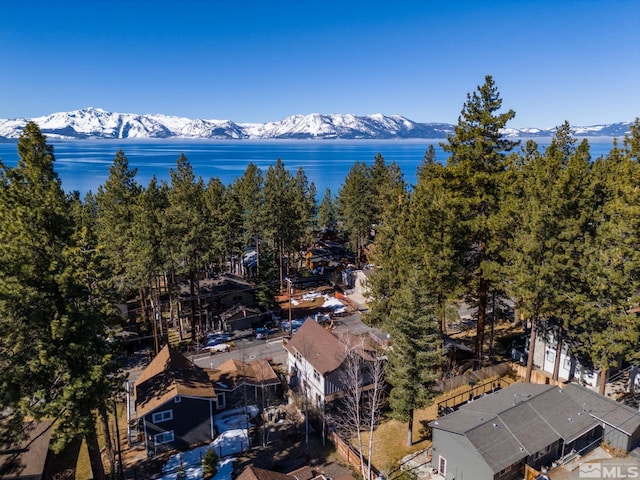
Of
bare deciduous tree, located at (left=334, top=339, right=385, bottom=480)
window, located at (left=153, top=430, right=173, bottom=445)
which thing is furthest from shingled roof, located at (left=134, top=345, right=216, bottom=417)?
bare deciduous tree, located at (left=334, top=339, right=385, bottom=480)

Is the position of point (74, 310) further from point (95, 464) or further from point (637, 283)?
point (637, 283)

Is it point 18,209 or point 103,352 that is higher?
point 18,209

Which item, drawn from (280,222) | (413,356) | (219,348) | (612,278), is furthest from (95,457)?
(280,222)

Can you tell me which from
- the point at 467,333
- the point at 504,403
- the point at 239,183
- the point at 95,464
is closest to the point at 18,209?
the point at 95,464

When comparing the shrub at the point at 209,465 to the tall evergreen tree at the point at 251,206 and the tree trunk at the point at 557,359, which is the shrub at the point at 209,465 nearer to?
the tree trunk at the point at 557,359

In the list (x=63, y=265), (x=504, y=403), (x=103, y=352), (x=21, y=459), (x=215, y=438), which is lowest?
(x=215, y=438)

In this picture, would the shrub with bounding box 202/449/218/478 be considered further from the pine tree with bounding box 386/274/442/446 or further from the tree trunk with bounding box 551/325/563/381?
the tree trunk with bounding box 551/325/563/381

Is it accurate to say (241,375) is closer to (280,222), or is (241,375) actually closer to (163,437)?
(163,437)
